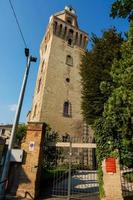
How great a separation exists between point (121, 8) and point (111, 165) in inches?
242

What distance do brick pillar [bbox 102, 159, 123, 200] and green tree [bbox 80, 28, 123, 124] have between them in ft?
28.6

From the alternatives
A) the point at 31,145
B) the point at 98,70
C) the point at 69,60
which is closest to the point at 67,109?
the point at 69,60

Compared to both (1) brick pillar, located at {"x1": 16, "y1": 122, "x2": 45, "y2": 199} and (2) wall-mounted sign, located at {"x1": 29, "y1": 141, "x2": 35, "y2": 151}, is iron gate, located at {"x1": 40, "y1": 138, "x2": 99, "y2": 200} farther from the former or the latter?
(2) wall-mounted sign, located at {"x1": 29, "y1": 141, "x2": 35, "y2": 151}

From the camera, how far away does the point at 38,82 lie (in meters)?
29.0

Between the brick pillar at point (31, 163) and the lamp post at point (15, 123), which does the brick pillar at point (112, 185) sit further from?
the lamp post at point (15, 123)

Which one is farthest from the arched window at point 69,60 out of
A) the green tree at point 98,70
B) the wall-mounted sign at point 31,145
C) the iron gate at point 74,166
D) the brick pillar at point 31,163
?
the wall-mounted sign at point 31,145

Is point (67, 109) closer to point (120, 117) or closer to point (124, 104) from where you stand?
point (120, 117)

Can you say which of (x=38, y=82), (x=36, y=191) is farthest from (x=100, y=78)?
(x=38, y=82)

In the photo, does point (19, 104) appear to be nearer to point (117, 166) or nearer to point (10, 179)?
point (10, 179)

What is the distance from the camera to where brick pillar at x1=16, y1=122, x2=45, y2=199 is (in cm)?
770

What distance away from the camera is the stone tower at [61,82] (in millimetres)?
24031

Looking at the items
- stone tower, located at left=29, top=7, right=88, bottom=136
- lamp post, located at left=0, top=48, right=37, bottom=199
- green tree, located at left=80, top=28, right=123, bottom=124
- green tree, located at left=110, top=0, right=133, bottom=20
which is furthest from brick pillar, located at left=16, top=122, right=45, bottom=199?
stone tower, located at left=29, top=7, right=88, bottom=136

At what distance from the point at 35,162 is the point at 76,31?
27378 millimetres

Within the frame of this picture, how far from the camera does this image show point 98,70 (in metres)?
16.9
